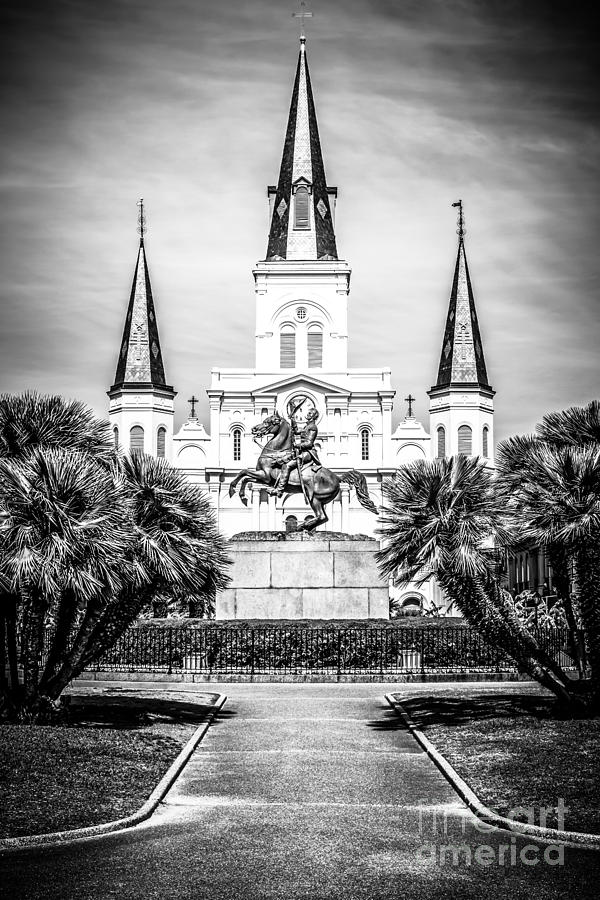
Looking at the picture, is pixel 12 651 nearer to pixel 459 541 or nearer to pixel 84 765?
pixel 84 765

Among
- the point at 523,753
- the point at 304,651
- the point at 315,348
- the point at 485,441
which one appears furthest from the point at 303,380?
the point at 523,753

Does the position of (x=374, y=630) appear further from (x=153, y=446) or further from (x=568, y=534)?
(x=153, y=446)

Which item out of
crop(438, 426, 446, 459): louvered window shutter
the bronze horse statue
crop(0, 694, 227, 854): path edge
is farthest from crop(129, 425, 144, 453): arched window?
crop(0, 694, 227, 854): path edge

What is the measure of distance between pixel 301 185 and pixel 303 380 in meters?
17.8

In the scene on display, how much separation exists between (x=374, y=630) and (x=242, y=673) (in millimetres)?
3250

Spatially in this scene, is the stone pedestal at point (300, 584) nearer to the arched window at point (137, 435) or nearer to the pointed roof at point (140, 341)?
the arched window at point (137, 435)

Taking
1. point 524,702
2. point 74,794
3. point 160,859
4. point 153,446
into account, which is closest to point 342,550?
point 524,702

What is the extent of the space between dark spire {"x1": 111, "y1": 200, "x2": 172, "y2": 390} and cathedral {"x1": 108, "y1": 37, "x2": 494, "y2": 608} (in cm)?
10

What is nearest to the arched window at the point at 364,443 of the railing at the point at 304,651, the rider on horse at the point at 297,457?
the rider on horse at the point at 297,457

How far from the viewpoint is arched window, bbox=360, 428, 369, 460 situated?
9850 centimetres

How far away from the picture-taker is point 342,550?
30.8 metres

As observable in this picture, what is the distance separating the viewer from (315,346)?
331 ft

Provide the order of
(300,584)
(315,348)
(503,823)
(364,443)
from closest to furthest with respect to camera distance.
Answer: (503,823), (300,584), (364,443), (315,348)

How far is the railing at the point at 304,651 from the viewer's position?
26859 mm
